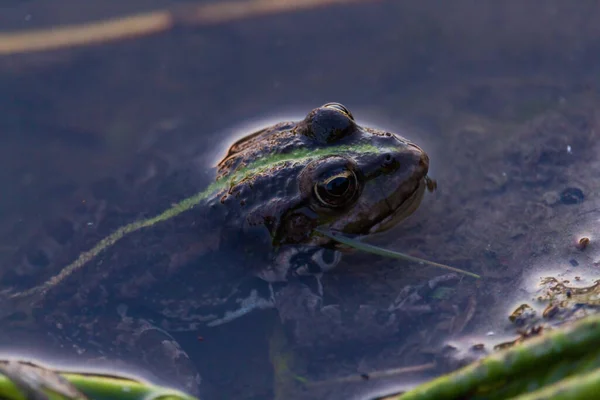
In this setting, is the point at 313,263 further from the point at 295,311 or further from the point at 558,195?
the point at 558,195

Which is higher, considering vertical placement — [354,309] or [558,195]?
[558,195]

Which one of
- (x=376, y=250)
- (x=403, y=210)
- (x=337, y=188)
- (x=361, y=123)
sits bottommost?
(x=376, y=250)

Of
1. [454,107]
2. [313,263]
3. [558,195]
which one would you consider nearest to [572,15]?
[454,107]

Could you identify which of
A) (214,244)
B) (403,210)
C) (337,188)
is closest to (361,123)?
(403,210)

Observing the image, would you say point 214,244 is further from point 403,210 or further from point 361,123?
point 361,123

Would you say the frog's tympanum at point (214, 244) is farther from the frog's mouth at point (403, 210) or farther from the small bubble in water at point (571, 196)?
the small bubble in water at point (571, 196)

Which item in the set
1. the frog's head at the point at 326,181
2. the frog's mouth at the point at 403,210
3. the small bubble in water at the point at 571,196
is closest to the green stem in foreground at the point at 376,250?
the frog's head at the point at 326,181

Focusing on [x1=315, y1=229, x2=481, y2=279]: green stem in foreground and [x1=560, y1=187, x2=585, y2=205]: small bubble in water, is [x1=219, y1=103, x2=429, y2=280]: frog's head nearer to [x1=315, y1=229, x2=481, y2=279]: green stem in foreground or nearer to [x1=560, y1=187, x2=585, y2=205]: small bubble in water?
[x1=315, y1=229, x2=481, y2=279]: green stem in foreground
